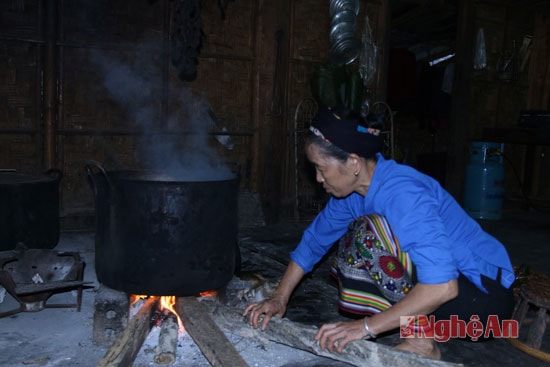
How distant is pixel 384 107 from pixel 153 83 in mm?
2789

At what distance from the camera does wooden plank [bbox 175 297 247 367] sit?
75.5 inches

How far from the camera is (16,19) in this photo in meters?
4.24

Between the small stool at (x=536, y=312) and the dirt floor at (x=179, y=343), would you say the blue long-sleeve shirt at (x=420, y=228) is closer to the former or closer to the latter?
the small stool at (x=536, y=312)

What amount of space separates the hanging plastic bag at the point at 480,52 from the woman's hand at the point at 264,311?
555 cm

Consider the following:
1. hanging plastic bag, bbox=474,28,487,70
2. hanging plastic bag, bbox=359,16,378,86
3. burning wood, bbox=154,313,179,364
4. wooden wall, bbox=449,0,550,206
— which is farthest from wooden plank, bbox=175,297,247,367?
hanging plastic bag, bbox=474,28,487,70

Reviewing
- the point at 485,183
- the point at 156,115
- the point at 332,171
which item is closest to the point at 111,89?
the point at 156,115

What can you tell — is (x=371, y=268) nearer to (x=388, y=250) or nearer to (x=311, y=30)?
(x=388, y=250)

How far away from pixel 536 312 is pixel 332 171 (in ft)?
4.30

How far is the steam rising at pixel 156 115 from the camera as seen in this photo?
182 inches

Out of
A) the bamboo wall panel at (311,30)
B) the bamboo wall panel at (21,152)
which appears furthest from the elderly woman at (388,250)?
the bamboo wall panel at (311,30)

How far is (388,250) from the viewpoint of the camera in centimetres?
199

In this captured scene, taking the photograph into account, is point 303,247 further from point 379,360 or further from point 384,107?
point 384,107

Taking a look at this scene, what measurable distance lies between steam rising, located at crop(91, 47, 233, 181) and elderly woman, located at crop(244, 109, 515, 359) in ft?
8.12

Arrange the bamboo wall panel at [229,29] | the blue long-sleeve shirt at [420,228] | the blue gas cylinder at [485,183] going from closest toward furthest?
the blue long-sleeve shirt at [420,228]
the bamboo wall panel at [229,29]
the blue gas cylinder at [485,183]
